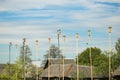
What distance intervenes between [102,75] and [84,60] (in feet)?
138

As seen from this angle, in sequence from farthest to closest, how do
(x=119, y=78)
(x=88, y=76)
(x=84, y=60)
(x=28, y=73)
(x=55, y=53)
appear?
(x=55, y=53) → (x=84, y=60) → (x=28, y=73) → (x=88, y=76) → (x=119, y=78)

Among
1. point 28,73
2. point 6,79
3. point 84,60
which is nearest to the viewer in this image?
point 6,79

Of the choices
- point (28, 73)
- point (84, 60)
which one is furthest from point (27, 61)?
point (84, 60)

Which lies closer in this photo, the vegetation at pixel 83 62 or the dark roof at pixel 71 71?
the vegetation at pixel 83 62

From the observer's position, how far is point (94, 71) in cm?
8731

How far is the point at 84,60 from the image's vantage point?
428 ft

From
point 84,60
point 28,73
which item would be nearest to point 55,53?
point 84,60

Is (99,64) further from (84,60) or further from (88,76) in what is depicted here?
(84,60)

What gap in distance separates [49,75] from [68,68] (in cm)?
518

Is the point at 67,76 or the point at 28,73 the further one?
the point at 28,73

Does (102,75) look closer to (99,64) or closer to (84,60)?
(99,64)

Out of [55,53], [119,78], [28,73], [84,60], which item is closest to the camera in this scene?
[119,78]

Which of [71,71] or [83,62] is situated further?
[83,62]

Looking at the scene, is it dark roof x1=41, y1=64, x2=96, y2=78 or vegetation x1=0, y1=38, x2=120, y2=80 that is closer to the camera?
vegetation x1=0, y1=38, x2=120, y2=80
